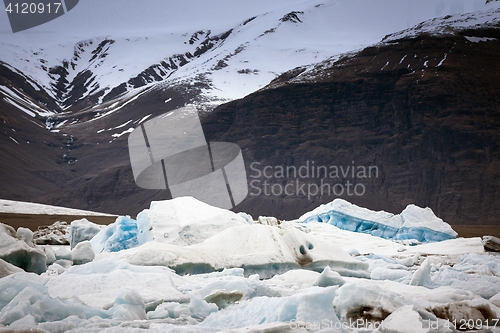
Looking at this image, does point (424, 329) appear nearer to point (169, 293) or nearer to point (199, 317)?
point (199, 317)

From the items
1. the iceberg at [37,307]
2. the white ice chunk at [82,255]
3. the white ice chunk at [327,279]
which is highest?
the iceberg at [37,307]

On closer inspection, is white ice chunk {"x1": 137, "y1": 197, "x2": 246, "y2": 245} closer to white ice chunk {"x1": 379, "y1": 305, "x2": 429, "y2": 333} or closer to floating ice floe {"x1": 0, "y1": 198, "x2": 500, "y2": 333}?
floating ice floe {"x1": 0, "y1": 198, "x2": 500, "y2": 333}

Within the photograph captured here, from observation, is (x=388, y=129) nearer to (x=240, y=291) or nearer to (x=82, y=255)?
(x=82, y=255)

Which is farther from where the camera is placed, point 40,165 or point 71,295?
point 40,165

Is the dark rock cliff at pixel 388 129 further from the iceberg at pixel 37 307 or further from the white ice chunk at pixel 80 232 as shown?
the iceberg at pixel 37 307

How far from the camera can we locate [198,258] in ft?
26.9

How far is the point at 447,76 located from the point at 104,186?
34.7 metres

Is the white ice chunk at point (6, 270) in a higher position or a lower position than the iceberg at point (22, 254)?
higher

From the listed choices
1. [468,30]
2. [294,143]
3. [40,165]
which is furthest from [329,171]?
[40,165]

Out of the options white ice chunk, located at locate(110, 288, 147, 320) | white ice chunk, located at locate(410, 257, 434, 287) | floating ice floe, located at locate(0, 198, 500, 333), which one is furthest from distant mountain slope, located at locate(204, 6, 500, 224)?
white ice chunk, located at locate(110, 288, 147, 320)
